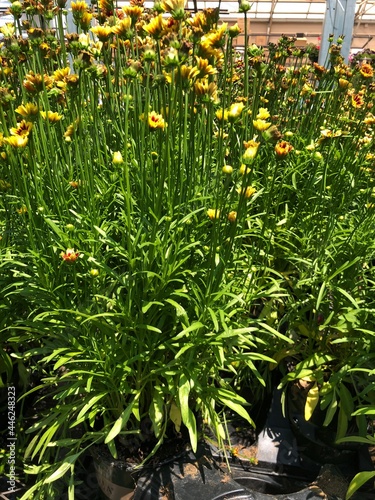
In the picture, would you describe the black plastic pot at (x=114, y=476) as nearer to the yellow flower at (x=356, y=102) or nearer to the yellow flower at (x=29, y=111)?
the yellow flower at (x=29, y=111)

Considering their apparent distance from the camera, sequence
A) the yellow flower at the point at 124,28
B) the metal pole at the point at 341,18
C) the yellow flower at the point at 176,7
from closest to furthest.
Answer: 1. the yellow flower at the point at 176,7
2. the yellow flower at the point at 124,28
3. the metal pole at the point at 341,18

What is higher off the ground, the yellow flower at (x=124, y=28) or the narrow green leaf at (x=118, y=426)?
the yellow flower at (x=124, y=28)

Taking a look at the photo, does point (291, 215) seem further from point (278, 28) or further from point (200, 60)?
point (278, 28)

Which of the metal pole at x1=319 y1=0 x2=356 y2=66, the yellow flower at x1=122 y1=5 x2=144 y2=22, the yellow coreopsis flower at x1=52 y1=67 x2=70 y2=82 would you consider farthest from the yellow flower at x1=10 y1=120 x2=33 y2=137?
the metal pole at x1=319 y1=0 x2=356 y2=66

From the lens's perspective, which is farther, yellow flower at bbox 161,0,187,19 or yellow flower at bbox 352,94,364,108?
yellow flower at bbox 352,94,364,108

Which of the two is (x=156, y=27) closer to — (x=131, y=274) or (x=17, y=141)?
(x=17, y=141)

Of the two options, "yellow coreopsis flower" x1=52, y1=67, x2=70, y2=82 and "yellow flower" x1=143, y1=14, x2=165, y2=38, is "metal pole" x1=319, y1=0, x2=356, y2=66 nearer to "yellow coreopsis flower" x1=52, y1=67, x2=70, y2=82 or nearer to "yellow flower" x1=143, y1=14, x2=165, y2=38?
"yellow coreopsis flower" x1=52, y1=67, x2=70, y2=82

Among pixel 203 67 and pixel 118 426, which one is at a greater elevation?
pixel 203 67

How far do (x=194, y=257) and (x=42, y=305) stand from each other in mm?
382

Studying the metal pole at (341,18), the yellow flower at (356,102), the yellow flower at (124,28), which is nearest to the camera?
the yellow flower at (124,28)

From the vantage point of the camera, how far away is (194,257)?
1204 mm

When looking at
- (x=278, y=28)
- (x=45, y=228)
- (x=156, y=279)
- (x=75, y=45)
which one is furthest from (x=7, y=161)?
(x=278, y=28)

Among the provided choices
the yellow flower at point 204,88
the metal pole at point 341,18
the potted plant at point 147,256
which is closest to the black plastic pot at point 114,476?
the potted plant at point 147,256

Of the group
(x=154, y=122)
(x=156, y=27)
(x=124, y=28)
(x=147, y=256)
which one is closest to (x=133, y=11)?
(x=124, y=28)
